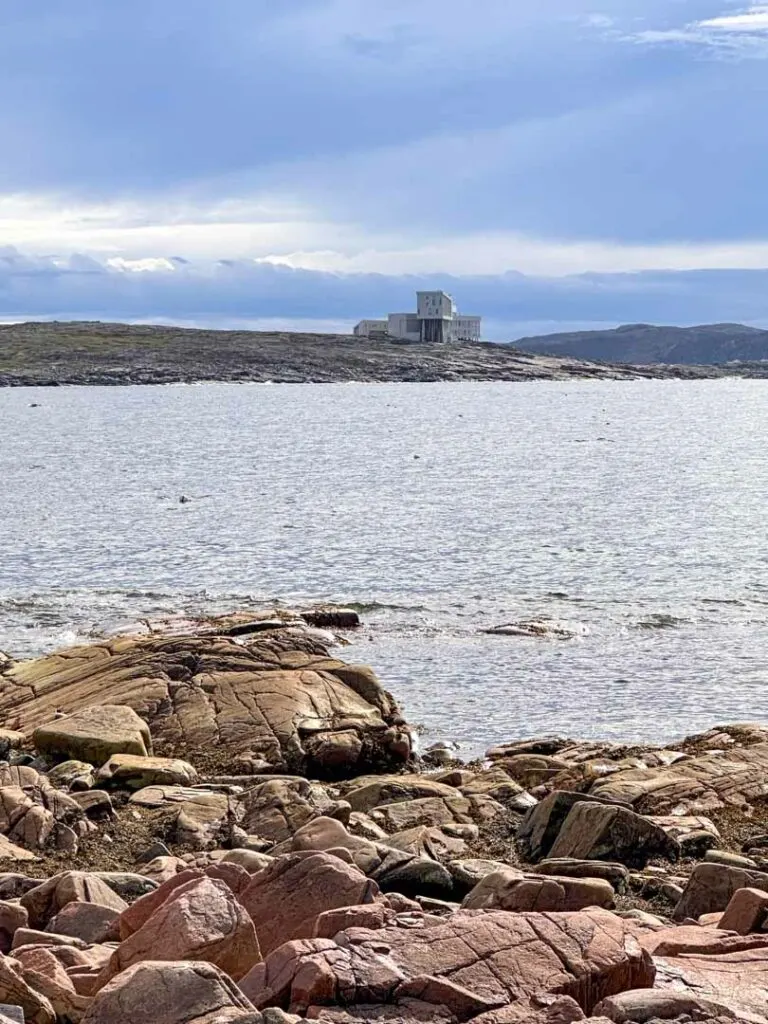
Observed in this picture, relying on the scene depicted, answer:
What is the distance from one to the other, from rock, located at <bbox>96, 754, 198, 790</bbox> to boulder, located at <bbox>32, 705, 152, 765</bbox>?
975 mm

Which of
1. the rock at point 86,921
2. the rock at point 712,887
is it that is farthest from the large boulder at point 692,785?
the rock at point 86,921

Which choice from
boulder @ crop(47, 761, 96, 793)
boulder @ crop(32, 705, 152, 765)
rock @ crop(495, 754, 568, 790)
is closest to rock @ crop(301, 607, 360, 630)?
boulder @ crop(32, 705, 152, 765)

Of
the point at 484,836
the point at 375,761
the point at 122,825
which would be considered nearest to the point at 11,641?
the point at 375,761

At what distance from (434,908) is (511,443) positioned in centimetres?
11580

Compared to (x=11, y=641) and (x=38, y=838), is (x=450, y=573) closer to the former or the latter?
(x=11, y=641)

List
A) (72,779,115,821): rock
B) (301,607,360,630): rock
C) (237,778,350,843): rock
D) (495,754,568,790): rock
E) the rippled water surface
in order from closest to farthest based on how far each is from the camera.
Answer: (237,778,350,843): rock
(72,779,115,821): rock
(495,754,568,790): rock
the rippled water surface
(301,607,360,630): rock

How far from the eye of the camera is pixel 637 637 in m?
34.5

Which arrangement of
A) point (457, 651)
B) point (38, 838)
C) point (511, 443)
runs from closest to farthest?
1. point (38, 838)
2. point (457, 651)
3. point (511, 443)

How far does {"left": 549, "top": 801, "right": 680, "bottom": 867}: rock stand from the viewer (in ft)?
50.1

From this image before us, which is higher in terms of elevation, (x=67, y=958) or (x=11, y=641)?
(x=67, y=958)

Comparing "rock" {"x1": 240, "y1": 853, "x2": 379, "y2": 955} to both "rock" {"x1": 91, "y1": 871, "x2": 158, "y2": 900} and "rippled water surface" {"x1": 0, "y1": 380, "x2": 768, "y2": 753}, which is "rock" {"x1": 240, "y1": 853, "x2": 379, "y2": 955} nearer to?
"rock" {"x1": 91, "y1": 871, "x2": 158, "y2": 900}

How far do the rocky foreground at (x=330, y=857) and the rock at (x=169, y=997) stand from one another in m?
0.02

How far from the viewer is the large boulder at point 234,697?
2112cm

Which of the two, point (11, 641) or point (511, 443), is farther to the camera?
point (511, 443)
